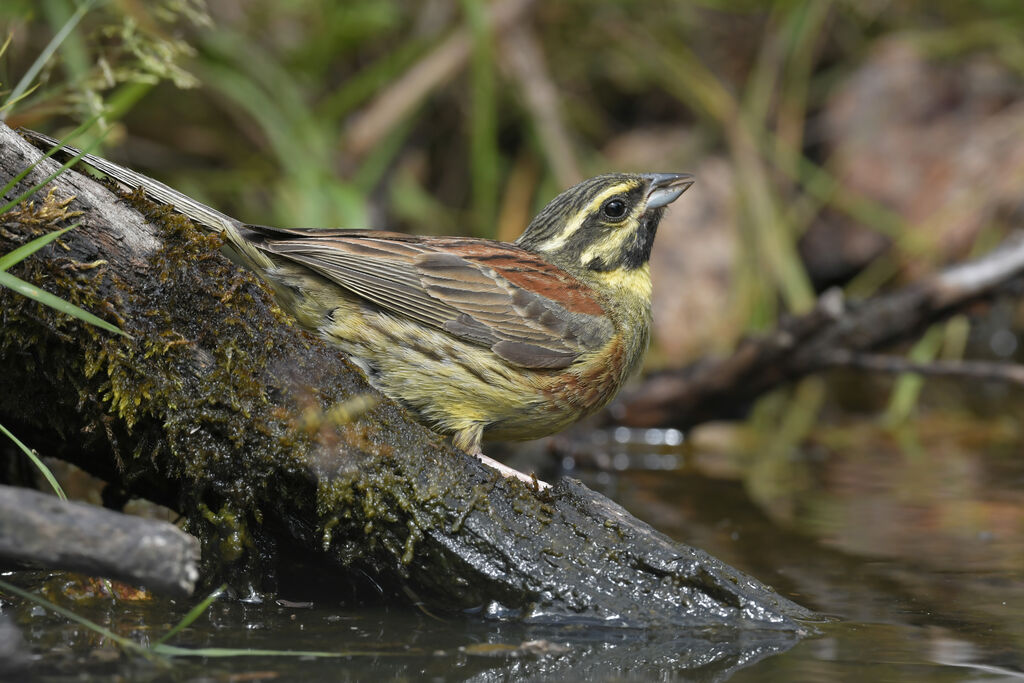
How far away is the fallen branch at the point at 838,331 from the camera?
577cm

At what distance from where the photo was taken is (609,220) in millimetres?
4676

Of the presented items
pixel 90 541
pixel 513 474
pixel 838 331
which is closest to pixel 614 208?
pixel 513 474

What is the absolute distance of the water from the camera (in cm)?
292

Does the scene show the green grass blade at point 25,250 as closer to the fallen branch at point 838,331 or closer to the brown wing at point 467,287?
the brown wing at point 467,287

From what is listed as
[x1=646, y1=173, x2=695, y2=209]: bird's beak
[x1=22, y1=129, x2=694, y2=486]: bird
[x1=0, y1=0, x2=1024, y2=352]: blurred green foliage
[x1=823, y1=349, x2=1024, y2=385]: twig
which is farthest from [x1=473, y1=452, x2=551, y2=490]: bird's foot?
[x1=0, y1=0, x2=1024, y2=352]: blurred green foliage

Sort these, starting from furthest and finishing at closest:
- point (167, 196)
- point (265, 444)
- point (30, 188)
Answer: point (167, 196), point (265, 444), point (30, 188)

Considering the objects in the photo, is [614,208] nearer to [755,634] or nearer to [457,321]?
[457,321]

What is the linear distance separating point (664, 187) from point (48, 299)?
2.56m

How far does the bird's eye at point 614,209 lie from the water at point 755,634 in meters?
1.29

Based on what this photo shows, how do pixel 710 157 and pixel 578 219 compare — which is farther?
pixel 710 157

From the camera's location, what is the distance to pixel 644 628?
3.29 meters

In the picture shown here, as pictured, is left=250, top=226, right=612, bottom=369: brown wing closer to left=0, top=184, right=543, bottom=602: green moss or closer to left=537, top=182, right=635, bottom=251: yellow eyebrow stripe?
left=537, top=182, right=635, bottom=251: yellow eyebrow stripe

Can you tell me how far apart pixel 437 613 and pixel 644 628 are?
1.90 feet

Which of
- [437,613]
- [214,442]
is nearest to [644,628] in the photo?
[437,613]
